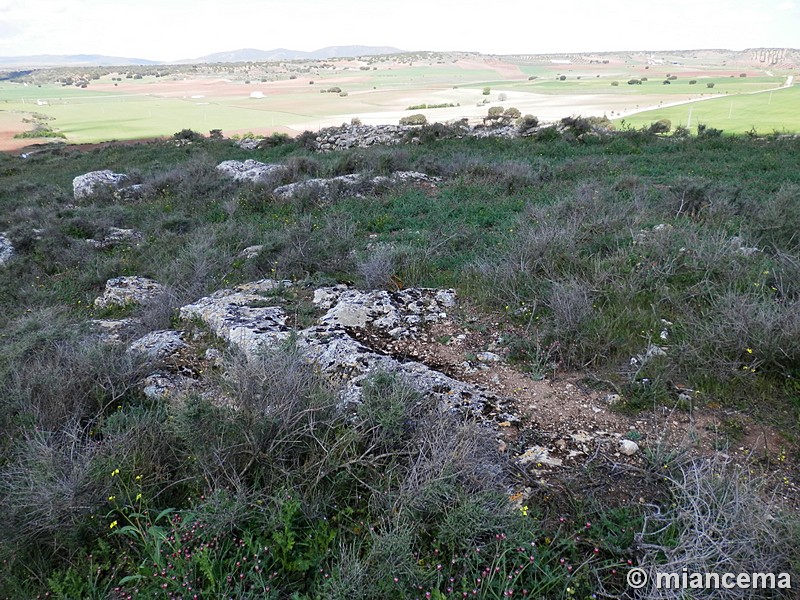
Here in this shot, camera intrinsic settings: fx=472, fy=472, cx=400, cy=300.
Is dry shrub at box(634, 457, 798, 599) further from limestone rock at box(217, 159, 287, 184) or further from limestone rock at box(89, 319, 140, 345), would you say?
limestone rock at box(217, 159, 287, 184)

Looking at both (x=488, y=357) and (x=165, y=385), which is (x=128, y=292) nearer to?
(x=165, y=385)

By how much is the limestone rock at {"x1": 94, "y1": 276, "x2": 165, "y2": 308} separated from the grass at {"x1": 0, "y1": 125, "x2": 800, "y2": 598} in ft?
0.64

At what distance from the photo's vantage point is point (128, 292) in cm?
592

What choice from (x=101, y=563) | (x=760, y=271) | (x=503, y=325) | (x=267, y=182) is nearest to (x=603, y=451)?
(x=503, y=325)

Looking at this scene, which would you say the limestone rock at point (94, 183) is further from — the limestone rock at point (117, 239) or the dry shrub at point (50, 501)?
the dry shrub at point (50, 501)

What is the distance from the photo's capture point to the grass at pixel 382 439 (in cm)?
208

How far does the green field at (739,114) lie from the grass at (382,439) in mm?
23949

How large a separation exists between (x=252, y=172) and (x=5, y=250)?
6667 millimetres

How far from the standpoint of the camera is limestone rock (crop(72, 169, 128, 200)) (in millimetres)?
14352

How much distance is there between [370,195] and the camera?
35.3ft

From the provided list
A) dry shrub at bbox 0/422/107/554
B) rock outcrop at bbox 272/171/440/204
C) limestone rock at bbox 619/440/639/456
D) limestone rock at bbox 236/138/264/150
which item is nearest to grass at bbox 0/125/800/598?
dry shrub at bbox 0/422/107/554

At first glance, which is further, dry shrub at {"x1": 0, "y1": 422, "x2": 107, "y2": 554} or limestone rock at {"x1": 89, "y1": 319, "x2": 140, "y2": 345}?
limestone rock at {"x1": 89, "y1": 319, "x2": 140, "y2": 345}

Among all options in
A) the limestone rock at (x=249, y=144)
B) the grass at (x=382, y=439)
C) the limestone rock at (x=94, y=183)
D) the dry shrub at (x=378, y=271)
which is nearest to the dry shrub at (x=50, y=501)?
the grass at (x=382, y=439)

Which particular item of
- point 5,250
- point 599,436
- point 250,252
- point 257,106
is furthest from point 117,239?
point 257,106
